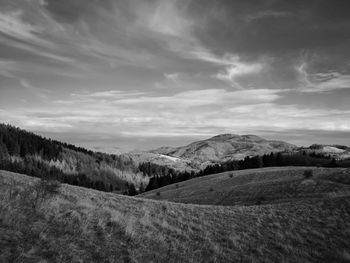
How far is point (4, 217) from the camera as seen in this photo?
11.1 meters

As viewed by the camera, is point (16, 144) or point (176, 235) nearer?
point (176, 235)

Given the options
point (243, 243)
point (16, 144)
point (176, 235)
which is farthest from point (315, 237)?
point (16, 144)

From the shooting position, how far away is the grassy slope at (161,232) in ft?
35.0

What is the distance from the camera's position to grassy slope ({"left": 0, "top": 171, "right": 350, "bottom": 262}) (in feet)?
35.0

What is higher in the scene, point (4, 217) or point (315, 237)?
point (4, 217)

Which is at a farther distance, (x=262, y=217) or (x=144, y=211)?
(x=262, y=217)

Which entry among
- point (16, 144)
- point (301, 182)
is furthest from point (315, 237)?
point (16, 144)

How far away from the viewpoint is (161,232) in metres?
15.6

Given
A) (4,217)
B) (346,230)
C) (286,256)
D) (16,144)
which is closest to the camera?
(4,217)

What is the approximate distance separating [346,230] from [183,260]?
536 inches

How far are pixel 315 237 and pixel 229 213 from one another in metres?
6.38

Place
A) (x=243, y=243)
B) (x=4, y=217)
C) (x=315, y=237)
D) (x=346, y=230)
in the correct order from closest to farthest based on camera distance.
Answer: (x=4, y=217), (x=243, y=243), (x=315, y=237), (x=346, y=230)

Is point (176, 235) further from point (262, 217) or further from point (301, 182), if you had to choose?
point (301, 182)

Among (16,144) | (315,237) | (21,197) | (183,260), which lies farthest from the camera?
(16,144)
